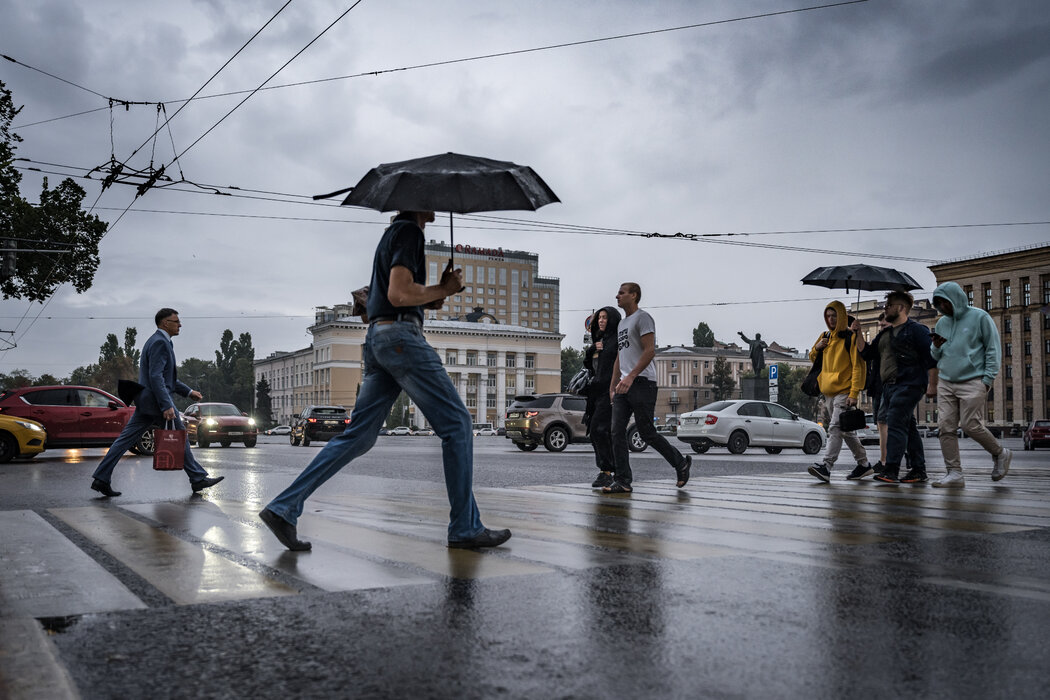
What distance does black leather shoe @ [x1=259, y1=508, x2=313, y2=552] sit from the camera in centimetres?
446

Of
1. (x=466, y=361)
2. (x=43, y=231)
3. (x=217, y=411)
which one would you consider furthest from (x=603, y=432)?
(x=466, y=361)

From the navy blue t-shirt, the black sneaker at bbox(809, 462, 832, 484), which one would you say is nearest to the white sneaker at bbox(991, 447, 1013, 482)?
the black sneaker at bbox(809, 462, 832, 484)

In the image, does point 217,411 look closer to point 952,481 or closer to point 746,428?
point 746,428

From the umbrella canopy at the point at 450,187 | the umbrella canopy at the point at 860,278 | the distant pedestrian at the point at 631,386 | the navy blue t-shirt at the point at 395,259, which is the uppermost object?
the umbrella canopy at the point at 860,278

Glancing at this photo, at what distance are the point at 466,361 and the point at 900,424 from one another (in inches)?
4456

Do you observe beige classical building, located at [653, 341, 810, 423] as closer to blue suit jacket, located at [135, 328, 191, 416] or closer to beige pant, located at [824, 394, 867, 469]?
beige pant, located at [824, 394, 867, 469]

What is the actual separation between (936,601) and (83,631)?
282cm

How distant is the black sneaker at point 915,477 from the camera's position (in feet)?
29.9

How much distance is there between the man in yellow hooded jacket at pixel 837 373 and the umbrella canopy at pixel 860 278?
4.15m

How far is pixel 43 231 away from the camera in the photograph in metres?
26.2

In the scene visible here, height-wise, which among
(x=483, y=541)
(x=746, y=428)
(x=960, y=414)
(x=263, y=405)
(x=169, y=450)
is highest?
(x=960, y=414)

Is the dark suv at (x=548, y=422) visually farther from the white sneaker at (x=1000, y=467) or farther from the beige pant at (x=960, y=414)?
the beige pant at (x=960, y=414)

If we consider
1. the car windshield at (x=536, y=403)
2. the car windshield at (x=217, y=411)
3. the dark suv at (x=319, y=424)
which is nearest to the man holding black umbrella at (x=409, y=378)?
the car windshield at (x=536, y=403)

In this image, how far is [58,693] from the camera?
222 centimetres
